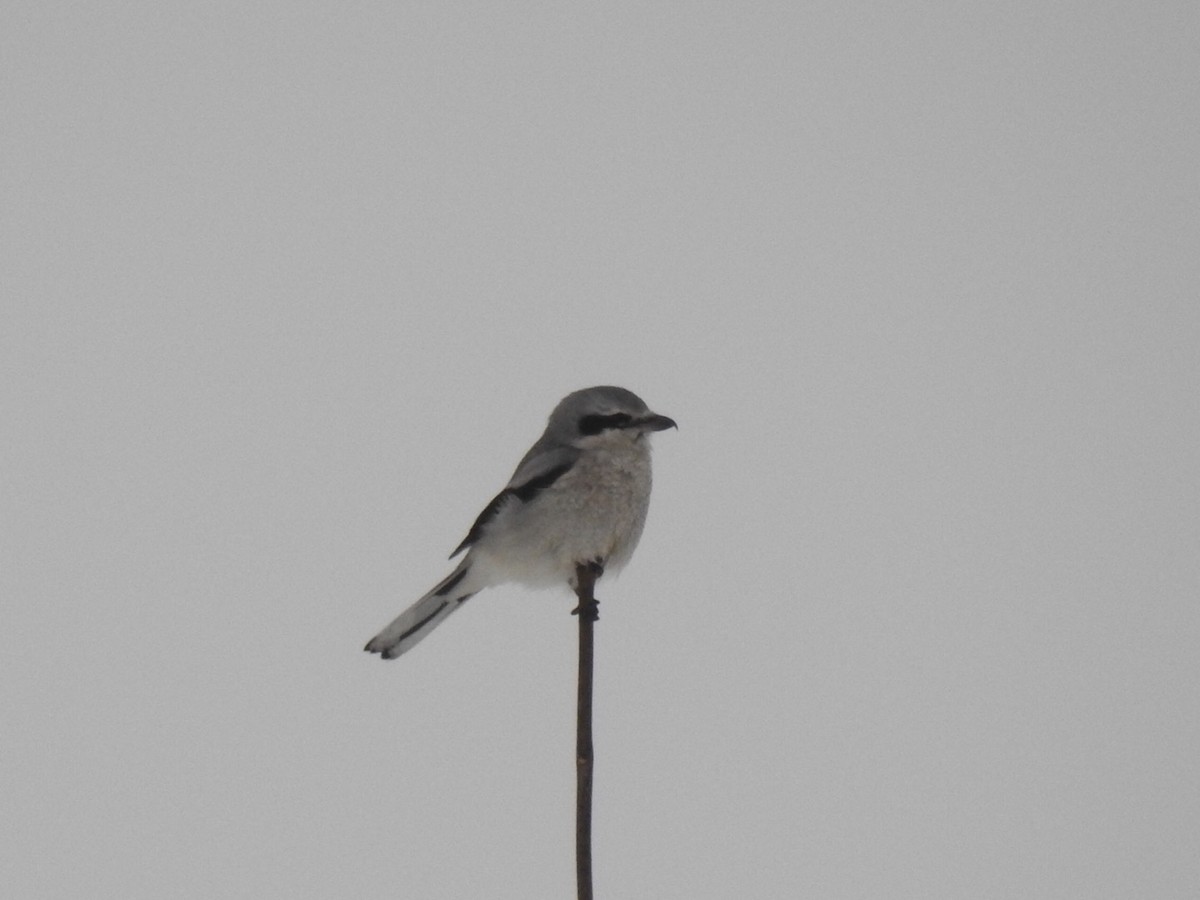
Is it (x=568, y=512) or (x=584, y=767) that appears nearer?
(x=584, y=767)

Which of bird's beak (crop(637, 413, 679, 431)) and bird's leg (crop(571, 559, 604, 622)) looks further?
bird's beak (crop(637, 413, 679, 431))

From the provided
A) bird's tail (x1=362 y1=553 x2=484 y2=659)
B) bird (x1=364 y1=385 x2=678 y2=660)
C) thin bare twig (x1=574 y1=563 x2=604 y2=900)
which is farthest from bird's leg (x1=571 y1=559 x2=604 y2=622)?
bird's tail (x1=362 y1=553 x2=484 y2=659)

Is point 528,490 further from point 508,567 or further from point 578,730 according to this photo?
point 578,730

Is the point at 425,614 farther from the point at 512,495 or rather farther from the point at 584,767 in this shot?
the point at 584,767

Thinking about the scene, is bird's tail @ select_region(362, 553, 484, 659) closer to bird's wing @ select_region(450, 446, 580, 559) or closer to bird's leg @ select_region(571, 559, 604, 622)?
bird's wing @ select_region(450, 446, 580, 559)

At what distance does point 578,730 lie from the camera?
2.21 meters

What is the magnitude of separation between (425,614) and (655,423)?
120 centimetres

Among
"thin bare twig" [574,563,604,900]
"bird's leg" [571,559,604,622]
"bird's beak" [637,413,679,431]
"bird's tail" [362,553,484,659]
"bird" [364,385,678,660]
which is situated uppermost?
"bird's beak" [637,413,679,431]

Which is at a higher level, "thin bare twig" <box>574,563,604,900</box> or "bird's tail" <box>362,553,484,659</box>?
"bird's tail" <box>362,553,484,659</box>

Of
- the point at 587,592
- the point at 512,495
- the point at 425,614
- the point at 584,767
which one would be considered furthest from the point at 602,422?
the point at 584,767

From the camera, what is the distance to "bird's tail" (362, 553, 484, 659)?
180 inches

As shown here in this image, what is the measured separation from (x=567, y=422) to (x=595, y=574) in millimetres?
1653

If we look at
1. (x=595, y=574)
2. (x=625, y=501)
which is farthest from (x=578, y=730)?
(x=625, y=501)

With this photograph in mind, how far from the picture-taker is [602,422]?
4.73 meters
